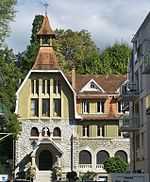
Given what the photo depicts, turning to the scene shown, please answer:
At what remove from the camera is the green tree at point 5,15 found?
147ft

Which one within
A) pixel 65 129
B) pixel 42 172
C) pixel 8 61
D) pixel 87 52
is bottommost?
pixel 42 172

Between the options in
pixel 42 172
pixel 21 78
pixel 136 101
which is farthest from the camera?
pixel 21 78

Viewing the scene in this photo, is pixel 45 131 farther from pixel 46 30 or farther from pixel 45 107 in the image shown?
pixel 46 30

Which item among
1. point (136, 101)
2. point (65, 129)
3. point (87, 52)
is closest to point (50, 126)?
point (65, 129)

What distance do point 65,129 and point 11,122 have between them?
10.7 metres

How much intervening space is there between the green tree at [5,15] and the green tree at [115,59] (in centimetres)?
5597

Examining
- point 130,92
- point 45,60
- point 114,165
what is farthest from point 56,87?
point 130,92

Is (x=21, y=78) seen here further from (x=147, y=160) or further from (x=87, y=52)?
(x=147, y=160)

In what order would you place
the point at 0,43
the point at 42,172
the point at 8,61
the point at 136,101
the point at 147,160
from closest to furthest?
1. the point at 0,43
2. the point at 147,160
3. the point at 136,101
4. the point at 8,61
5. the point at 42,172

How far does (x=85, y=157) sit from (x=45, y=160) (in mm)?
5641

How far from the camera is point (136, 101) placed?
196 feet

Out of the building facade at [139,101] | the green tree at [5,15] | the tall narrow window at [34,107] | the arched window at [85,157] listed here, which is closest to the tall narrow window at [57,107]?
the tall narrow window at [34,107]

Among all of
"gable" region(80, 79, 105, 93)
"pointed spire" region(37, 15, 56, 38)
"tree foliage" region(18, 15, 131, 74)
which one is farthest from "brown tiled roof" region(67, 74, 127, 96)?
"tree foliage" region(18, 15, 131, 74)

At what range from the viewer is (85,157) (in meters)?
80.1
